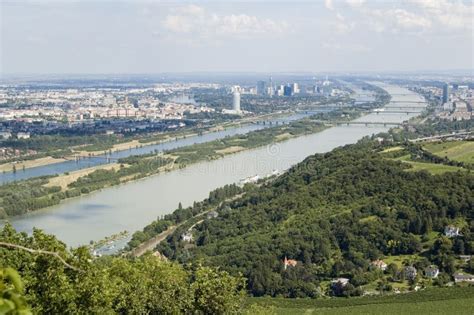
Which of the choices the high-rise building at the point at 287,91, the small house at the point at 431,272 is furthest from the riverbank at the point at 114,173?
the high-rise building at the point at 287,91

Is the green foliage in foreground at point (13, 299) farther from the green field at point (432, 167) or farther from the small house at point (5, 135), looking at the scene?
the small house at point (5, 135)

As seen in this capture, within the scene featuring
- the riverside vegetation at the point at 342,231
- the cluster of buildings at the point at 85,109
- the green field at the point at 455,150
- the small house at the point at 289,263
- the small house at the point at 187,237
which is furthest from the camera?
the cluster of buildings at the point at 85,109

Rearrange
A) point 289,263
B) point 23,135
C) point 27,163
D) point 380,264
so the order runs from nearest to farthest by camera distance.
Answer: point 380,264 → point 289,263 → point 27,163 → point 23,135

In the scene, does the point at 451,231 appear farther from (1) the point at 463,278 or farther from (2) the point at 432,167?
(2) the point at 432,167

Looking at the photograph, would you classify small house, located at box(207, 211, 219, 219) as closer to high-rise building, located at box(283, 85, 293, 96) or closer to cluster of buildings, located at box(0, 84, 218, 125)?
cluster of buildings, located at box(0, 84, 218, 125)

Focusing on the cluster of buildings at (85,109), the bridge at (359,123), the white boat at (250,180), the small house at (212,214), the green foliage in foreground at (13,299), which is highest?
the green foliage in foreground at (13,299)

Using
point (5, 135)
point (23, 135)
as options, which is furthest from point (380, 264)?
point (5, 135)
